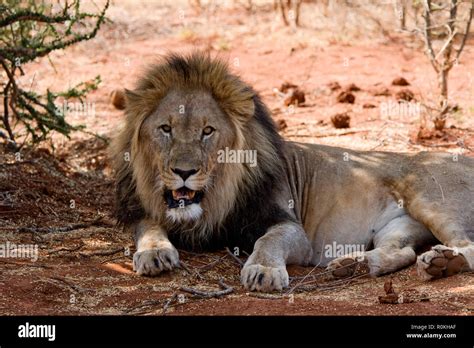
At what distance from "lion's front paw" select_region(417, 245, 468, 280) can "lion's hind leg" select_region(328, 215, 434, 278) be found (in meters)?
0.46

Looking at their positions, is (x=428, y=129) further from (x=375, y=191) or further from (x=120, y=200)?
(x=120, y=200)

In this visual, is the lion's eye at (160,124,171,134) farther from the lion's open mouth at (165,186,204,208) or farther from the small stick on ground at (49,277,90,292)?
the small stick on ground at (49,277,90,292)

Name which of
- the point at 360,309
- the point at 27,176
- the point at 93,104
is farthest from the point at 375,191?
the point at 93,104

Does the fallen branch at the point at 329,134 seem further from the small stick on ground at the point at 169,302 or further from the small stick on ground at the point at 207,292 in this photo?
the small stick on ground at the point at 169,302

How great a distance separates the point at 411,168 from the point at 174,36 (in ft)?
29.2

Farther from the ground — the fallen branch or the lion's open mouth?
the fallen branch

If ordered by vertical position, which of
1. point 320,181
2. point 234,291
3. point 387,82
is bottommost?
point 234,291

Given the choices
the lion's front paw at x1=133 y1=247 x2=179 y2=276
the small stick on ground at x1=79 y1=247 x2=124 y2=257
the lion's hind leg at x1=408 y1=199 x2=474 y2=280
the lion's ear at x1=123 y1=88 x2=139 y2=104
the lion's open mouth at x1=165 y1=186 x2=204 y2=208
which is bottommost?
the small stick on ground at x1=79 y1=247 x2=124 y2=257

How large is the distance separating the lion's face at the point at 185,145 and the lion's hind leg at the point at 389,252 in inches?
37.6

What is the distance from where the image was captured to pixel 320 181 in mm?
6738

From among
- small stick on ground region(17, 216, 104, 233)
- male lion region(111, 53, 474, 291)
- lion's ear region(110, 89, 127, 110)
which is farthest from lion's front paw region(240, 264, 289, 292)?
lion's ear region(110, 89, 127, 110)

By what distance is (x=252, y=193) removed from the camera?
19.8ft

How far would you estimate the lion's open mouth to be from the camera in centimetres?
572

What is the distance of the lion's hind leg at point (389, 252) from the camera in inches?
223
